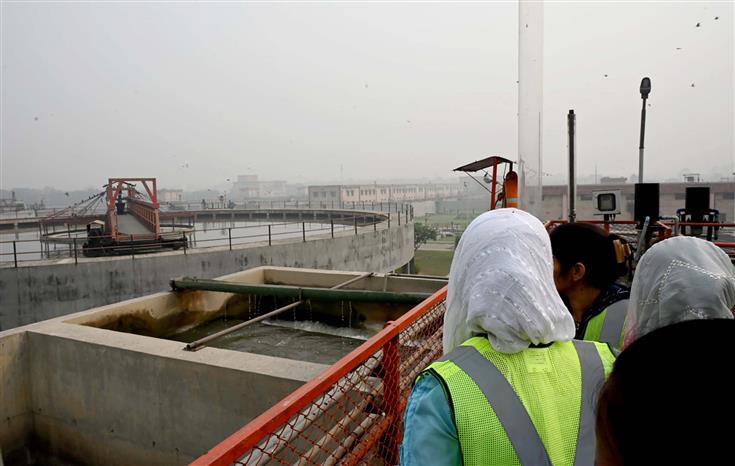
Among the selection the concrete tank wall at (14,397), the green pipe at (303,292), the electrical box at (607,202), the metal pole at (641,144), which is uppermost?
the metal pole at (641,144)

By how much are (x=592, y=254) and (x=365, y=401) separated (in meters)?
1.55

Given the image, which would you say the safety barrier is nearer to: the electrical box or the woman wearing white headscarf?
the woman wearing white headscarf

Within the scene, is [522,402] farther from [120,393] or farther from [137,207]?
[137,207]

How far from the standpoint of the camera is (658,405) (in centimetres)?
61

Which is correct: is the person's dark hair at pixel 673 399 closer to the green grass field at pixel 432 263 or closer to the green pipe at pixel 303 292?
the green pipe at pixel 303 292

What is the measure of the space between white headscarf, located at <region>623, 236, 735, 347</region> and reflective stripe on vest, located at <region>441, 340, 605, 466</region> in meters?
0.62

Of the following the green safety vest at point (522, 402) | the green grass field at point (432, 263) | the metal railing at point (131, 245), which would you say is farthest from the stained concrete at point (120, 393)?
the green grass field at point (432, 263)

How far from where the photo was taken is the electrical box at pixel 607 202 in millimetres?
7967

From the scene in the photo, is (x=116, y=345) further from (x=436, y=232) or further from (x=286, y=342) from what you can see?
(x=436, y=232)

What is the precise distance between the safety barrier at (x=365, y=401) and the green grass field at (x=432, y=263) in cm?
2489

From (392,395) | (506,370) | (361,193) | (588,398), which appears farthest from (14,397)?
(361,193)

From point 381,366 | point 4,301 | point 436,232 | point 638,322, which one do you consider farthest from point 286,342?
point 436,232

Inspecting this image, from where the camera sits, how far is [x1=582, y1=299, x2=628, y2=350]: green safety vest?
212cm

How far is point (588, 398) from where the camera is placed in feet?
3.95
